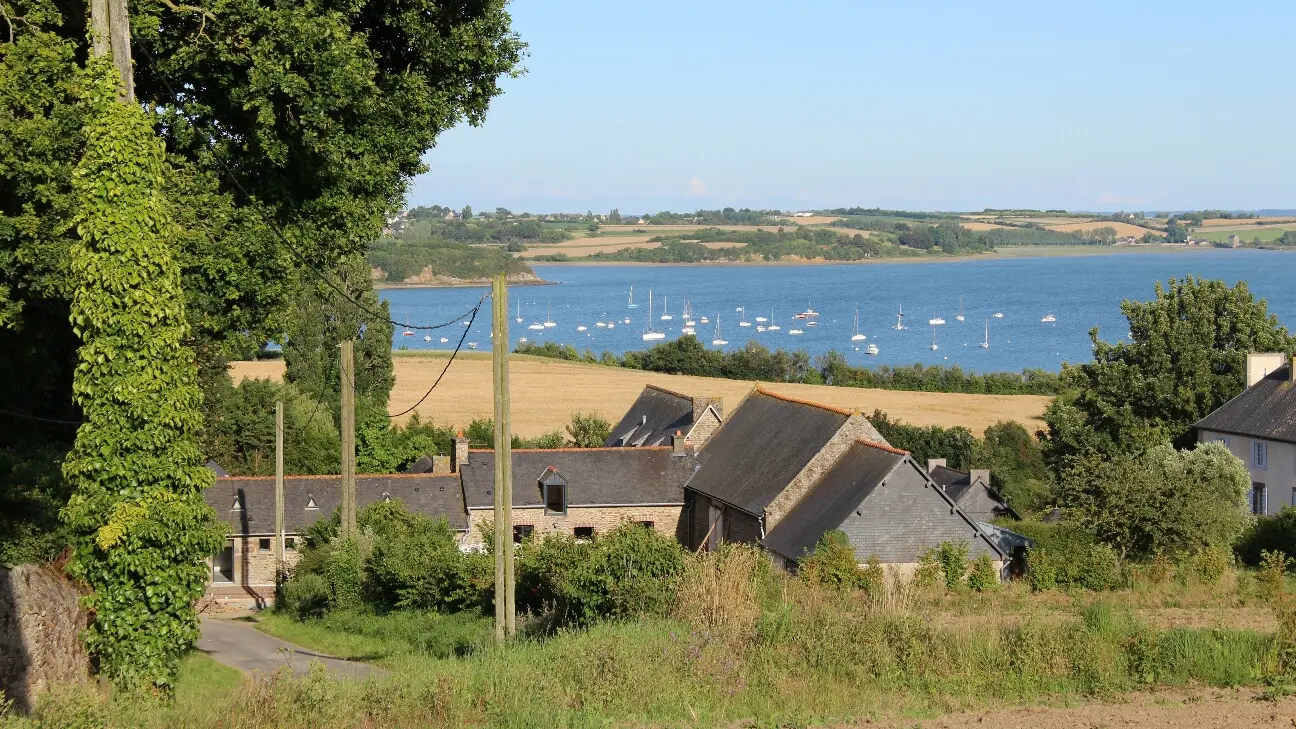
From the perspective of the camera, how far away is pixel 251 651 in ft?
84.2

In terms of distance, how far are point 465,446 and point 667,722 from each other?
28559 millimetres

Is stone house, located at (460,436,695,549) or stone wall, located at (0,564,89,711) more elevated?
stone wall, located at (0,564,89,711)

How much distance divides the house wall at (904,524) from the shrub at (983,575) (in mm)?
860

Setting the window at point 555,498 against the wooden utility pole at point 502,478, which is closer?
the wooden utility pole at point 502,478

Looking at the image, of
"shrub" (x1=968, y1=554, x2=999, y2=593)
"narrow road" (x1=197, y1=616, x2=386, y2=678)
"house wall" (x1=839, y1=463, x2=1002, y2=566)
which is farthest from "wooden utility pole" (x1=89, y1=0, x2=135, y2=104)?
"house wall" (x1=839, y1=463, x2=1002, y2=566)

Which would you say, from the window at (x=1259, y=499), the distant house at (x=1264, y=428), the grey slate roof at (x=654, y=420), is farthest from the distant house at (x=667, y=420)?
the window at (x=1259, y=499)

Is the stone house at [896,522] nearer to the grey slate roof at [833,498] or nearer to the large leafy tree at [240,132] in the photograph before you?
the grey slate roof at [833,498]

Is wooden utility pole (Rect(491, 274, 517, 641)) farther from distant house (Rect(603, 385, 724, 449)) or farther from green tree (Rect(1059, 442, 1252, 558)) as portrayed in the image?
distant house (Rect(603, 385, 724, 449))

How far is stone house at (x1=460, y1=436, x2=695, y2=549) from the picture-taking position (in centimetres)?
3881

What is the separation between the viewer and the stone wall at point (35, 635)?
562 inches

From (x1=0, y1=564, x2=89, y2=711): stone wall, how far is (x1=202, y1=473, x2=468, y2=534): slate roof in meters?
20.6

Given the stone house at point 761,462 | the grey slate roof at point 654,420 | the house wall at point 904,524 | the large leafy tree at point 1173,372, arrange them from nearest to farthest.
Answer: the house wall at point 904,524
the stone house at point 761,462
the grey slate roof at point 654,420
the large leafy tree at point 1173,372

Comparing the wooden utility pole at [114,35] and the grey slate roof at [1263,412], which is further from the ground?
the wooden utility pole at [114,35]

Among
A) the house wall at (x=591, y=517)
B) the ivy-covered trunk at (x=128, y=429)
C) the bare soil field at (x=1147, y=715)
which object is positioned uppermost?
the ivy-covered trunk at (x=128, y=429)
